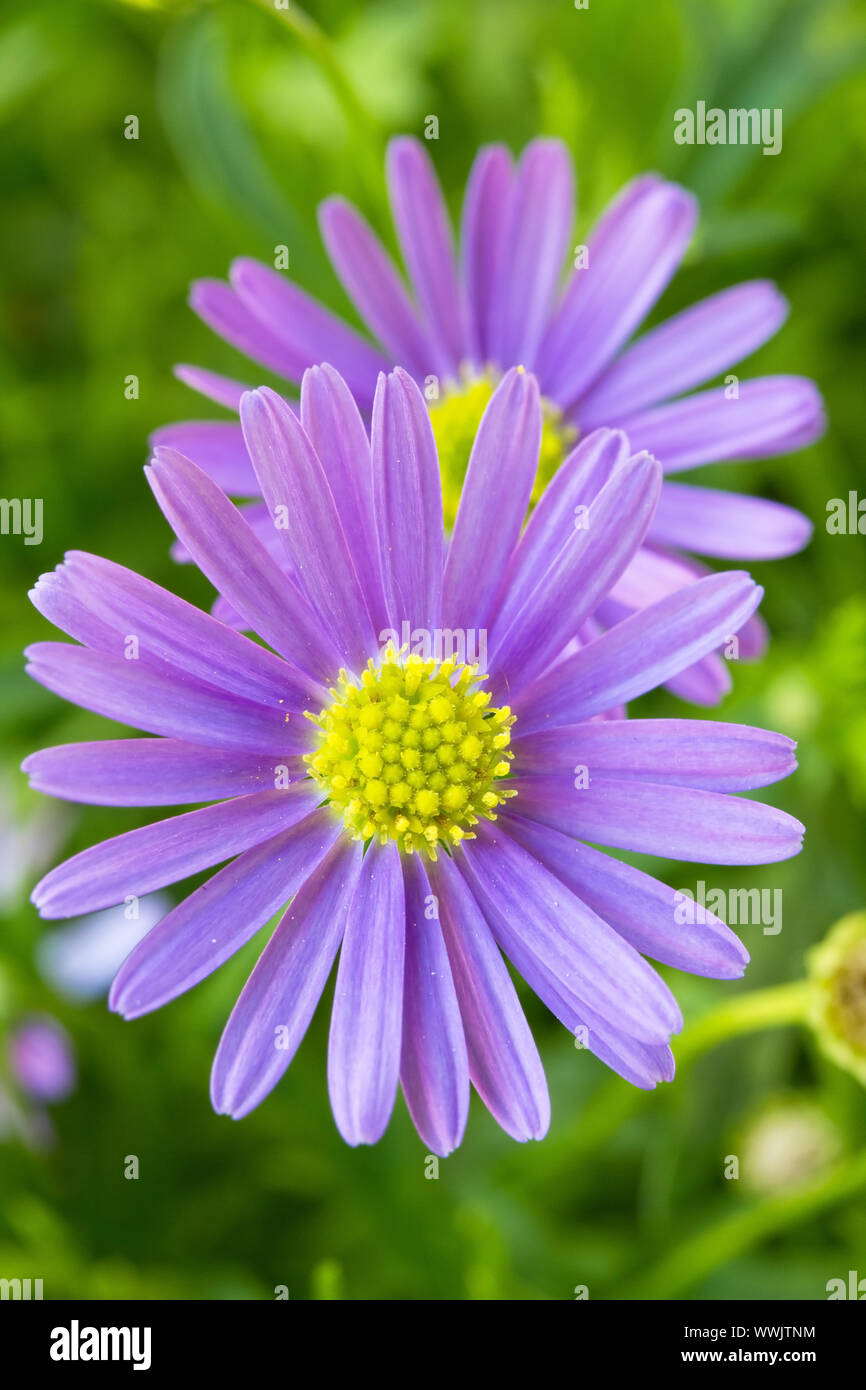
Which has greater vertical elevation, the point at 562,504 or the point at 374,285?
the point at 374,285

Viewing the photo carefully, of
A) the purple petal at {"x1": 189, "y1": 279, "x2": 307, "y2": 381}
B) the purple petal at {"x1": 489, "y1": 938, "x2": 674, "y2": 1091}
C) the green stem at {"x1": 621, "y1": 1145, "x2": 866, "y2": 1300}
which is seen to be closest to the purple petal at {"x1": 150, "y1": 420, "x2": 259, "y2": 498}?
the purple petal at {"x1": 189, "y1": 279, "x2": 307, "y2": 381}

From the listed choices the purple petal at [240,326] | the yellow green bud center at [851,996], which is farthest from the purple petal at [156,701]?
the yellow green bud center at [851,996]

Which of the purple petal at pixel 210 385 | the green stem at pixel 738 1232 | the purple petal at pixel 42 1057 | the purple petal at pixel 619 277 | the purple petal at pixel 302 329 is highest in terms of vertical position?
the purple petal at pixel 619 277

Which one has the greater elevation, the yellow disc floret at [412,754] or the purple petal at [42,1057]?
the yellow disc floret at [412,754]

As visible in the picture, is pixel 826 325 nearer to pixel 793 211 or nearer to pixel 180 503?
pixel 793 211

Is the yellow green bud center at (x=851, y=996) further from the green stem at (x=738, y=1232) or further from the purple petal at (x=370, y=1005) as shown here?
the purple petal at (x=370, y=1005)

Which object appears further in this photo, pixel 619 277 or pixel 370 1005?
pixel 619 277

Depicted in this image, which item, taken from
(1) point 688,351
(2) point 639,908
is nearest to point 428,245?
(1) point 688,351

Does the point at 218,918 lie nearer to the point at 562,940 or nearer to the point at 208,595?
the point at 562,940
